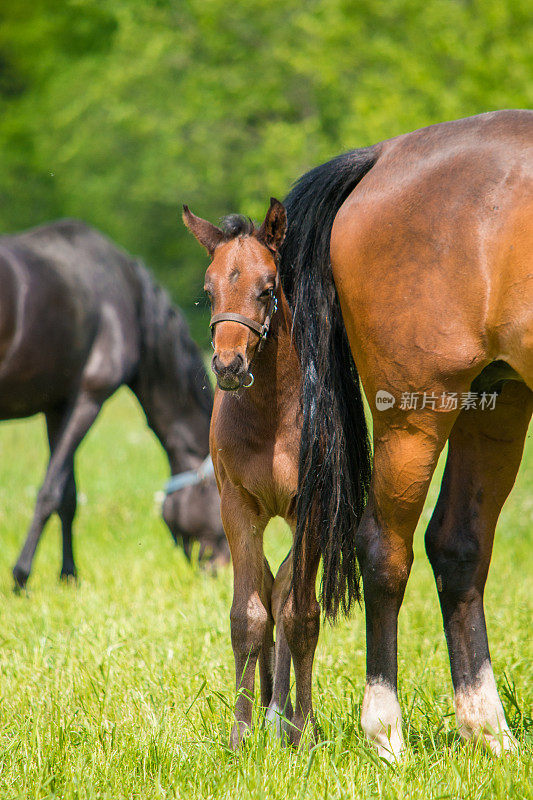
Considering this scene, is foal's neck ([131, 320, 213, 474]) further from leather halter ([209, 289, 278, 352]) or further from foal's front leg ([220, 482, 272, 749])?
leather halter ([209, 289, 278, 352])

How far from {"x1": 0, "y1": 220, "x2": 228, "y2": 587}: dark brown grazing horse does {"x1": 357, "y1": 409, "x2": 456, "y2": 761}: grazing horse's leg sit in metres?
3.36

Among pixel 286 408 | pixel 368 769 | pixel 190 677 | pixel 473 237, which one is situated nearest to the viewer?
pixel 473 237

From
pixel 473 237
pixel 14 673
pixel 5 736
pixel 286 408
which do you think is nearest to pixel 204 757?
pixel 5 736

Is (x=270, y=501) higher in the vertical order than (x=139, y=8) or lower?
lower

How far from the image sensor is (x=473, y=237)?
2174 mm

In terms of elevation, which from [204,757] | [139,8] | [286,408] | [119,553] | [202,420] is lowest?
[119,553]

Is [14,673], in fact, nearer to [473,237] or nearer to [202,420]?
[473,237]

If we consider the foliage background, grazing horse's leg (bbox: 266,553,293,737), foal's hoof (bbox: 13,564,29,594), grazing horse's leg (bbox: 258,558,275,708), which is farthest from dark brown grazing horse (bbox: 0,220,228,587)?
the foliage background

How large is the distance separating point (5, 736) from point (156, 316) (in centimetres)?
→ 381

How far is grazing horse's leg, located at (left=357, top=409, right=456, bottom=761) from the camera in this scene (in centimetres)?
235

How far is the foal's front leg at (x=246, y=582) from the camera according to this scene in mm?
2664

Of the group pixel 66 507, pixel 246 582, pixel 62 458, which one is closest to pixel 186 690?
pixel 246 582

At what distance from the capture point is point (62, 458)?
5.71m

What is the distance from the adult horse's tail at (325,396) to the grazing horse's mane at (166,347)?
11.3 ft
